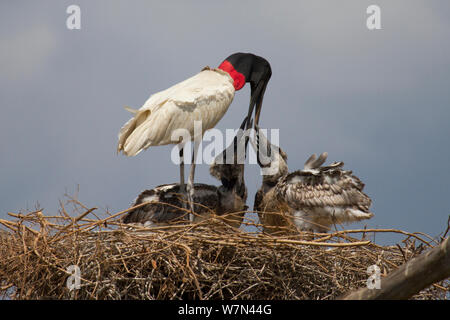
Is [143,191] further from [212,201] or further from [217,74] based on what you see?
[217,74]

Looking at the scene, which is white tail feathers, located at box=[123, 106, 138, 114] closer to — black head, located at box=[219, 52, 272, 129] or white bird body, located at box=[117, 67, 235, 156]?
white bird body, located at box=[117, 67, 235, 156]

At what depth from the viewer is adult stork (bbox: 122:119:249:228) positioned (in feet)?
19.5

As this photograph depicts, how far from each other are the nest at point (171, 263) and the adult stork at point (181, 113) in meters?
1.16

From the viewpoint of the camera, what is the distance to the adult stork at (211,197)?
5945 millimetres

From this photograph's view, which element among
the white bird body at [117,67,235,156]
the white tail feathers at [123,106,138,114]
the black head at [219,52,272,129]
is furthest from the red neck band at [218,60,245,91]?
the white tail feathers at [123,106,138,114]

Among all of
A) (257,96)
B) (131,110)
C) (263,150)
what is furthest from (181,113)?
(257,96)

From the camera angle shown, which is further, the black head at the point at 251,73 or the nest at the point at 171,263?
the black head at the point at 251,73

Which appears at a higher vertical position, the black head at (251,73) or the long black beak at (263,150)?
the black head at (251,73)

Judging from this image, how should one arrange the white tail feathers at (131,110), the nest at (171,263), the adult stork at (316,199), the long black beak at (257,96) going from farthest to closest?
1. the long black beak at (257,96)
2. the adult stork at (316,199)
3. the white tail feathers at (131,110)
4. the nest at (171,263)

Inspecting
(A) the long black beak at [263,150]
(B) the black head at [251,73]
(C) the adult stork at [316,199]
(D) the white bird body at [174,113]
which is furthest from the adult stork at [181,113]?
(C) the adult stork at [316,199]

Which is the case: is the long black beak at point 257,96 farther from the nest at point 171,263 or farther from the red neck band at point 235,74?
the nest at point 171,263

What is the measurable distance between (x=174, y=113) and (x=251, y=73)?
1626 millimetres
